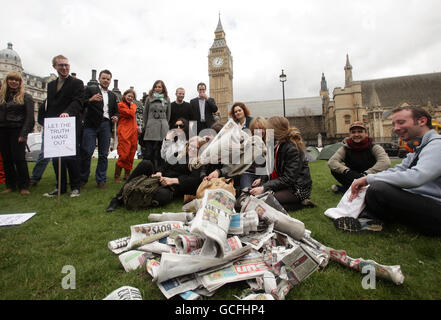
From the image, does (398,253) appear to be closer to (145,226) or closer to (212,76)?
(145,226)

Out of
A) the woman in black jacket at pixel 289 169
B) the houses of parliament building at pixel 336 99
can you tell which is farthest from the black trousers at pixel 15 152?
the houses of parliament building at pixel 336 99

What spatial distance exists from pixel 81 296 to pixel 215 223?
40.5 inches

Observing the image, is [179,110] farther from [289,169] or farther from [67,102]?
[289,169]

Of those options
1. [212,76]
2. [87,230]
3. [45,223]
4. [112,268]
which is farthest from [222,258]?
[212,76]

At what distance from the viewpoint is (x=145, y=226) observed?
2.29 m

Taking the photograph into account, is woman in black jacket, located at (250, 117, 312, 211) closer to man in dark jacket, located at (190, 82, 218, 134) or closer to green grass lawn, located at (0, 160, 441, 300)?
green grass lawn, located at (0, 160, 441, 300)

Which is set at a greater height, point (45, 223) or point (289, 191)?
point (289, 191)

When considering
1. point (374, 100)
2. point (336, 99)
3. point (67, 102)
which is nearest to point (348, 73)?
point (336, 99)

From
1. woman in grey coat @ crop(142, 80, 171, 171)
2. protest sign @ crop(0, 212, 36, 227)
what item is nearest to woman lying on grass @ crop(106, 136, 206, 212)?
protest sign @ crop(0, 212, 36, 227)

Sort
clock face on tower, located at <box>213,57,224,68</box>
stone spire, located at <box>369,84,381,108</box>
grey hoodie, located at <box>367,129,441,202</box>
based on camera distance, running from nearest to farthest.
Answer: grey hoodie, located at <box>367,129,441,202</box> < stone spire, located at <box>369,84,381,108</box> < clock face on tower, located at <box>213,57,224,68</box>

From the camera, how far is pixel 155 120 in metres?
5.55

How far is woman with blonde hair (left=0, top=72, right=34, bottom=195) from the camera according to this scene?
14.7 ft

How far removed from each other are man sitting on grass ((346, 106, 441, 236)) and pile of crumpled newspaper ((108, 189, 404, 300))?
1016mm

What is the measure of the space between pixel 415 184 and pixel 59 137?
17.2 feet
